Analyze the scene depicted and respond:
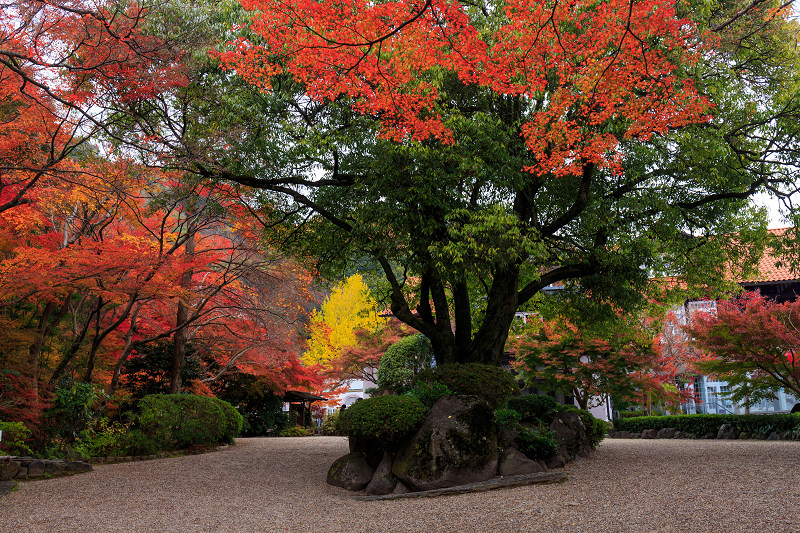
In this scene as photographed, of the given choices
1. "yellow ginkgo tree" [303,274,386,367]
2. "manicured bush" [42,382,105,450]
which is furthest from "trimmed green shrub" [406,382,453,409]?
"yellow ginkgo tree" [303,274,386,367]

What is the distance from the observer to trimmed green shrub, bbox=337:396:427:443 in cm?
711

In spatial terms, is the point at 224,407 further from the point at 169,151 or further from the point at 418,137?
the point at 418,137

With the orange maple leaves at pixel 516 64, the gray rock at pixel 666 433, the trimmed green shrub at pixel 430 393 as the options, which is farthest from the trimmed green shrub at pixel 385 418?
the gray rock at pixel 666 433

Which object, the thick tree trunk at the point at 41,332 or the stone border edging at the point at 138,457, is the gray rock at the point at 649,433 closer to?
the stone border edging at the point at 138,457

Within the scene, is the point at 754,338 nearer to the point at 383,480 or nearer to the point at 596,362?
the point at 596,362

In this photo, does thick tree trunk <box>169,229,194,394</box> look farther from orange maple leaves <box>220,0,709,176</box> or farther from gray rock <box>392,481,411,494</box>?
gray rock <box>392,481,411,494</box>

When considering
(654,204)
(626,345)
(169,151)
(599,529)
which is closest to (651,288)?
(654,204)

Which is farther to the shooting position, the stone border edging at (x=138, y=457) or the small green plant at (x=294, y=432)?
the small green plant at (x=294, y=432)

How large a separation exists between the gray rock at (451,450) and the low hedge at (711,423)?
9.77 meters

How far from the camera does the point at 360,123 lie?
8844 mm

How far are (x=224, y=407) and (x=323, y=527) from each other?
337 inches

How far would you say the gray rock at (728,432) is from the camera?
1379cm

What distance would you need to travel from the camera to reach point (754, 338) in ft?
37.7

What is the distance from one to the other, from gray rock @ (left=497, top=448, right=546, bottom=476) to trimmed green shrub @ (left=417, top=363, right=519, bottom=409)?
111cm
